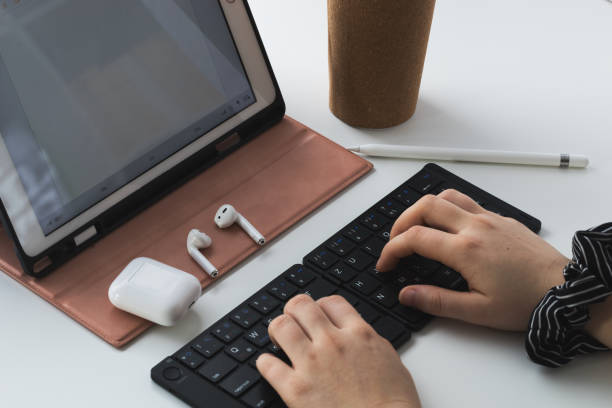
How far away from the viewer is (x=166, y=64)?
0.88 meters

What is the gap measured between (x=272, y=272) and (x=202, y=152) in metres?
0.19

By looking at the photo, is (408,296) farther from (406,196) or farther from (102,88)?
(102,88)

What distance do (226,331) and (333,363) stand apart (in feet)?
0.38

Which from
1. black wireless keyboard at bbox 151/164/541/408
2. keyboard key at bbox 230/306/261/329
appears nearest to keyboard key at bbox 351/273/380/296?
black wireless keyboard at bbox 151/164/541/408

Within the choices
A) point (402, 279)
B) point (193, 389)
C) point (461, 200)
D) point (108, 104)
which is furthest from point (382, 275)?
point (108, 104)

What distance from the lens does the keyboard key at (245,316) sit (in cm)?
76

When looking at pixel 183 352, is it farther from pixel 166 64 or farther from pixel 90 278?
pixel 166 64

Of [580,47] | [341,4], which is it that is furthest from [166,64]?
[580,47]

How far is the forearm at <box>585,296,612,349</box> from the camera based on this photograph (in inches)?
29.0

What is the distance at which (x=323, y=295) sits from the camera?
79 cm

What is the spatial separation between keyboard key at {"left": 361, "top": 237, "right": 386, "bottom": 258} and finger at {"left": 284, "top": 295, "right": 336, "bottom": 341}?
4.3 inches

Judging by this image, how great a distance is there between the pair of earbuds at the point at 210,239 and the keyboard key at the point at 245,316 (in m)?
0.06

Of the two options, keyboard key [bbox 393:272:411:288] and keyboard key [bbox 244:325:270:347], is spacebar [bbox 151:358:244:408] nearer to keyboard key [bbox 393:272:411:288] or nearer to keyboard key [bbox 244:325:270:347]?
keyboard key [bbox 244:325:270:347]

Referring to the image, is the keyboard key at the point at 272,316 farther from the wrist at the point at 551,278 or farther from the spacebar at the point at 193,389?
the wrist at the point at 551,278
